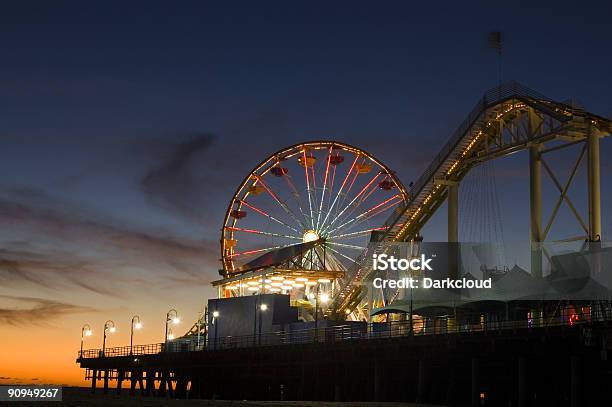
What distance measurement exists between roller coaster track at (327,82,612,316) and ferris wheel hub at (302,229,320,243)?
10.2 meters

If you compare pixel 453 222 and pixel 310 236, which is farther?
pixel 310 236

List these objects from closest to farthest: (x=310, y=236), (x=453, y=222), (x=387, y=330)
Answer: (x=387, y=330), (x=453, y=222), (x=310, y=236)

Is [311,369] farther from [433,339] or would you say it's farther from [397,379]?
[433,339]

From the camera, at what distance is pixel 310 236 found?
8738cm

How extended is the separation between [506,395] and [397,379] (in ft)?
26.0

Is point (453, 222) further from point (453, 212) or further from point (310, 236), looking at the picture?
point (310, 236)

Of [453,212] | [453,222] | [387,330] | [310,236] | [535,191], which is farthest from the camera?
[310,236]

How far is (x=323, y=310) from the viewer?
79.2 m

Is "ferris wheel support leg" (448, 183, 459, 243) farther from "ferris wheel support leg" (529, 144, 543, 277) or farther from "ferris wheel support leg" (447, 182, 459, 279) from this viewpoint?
"ferris wheel support leg" (529, 144, 543, 277)

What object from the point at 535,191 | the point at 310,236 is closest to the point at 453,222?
the point at 535,191

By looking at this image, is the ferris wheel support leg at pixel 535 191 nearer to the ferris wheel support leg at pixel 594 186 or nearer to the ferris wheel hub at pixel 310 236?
the ferris wheel support leg at pixel 594 186

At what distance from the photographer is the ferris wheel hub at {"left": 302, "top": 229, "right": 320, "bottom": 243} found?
285ft

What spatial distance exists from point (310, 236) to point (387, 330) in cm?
3271

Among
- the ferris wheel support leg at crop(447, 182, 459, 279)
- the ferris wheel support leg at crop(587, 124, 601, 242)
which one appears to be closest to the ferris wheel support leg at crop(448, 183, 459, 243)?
the ferris wheel support leg at crop(447, 182, 459, 279)
